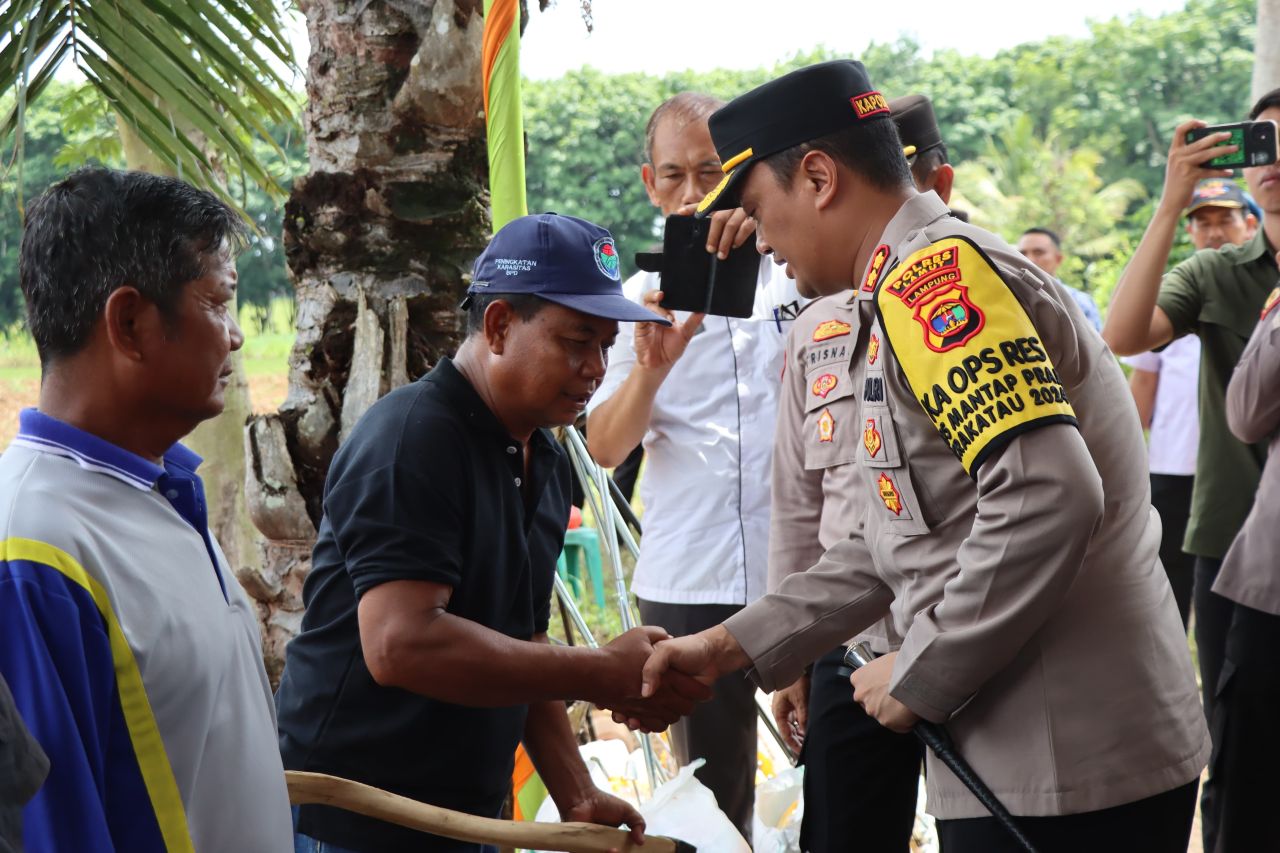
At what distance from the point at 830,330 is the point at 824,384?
0.12 metres

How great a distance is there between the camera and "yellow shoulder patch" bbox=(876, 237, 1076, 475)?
1522 mm

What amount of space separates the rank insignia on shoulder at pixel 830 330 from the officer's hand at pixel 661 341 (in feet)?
1.10

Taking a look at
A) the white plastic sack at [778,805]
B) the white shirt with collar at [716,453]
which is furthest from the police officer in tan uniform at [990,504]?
the white plastic sack at [778,805]

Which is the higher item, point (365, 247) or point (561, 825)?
point (365, 247)

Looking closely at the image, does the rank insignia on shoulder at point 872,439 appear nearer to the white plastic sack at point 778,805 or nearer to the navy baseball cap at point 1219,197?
the white plastic sack at point 778,805

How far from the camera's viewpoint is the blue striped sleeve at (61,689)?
3.65 feet

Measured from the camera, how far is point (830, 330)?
2568 mm

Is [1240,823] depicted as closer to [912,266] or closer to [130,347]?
[912,266]

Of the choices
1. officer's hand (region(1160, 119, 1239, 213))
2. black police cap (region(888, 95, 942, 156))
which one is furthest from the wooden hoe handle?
officer's hand (region(1160, 119, 1239, 213))

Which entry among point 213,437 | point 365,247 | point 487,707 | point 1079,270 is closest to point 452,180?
point 365,247

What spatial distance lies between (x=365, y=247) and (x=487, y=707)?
1.34 metres

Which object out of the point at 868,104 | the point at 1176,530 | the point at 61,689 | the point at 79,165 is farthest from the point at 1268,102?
the point at 79,165

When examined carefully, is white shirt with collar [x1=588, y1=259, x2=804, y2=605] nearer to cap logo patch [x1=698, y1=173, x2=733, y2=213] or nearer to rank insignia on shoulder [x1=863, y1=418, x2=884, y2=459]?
cap logo patch [x1=698, y1=173, x2=733, y2=213]

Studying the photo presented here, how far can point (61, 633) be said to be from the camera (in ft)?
3.72
